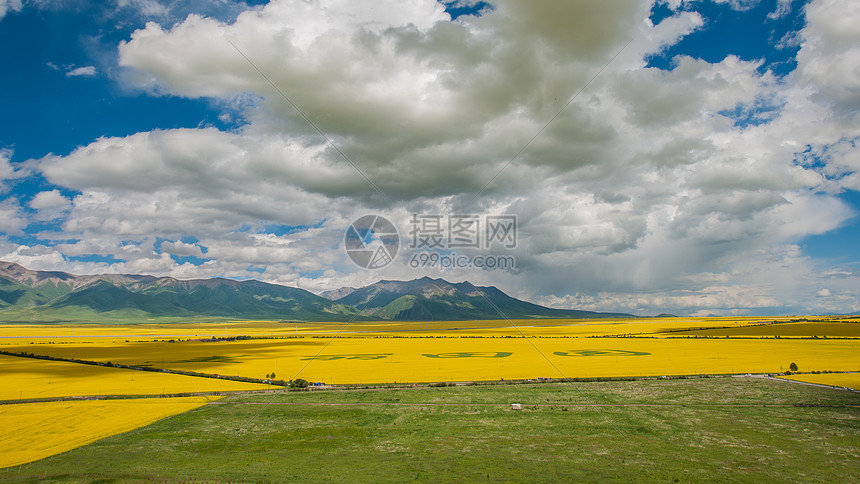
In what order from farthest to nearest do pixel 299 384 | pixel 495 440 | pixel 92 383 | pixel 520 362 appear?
1. pixel 520 362
2. pixel 92 383
3. pixel 299 384
4. pixel 495 440

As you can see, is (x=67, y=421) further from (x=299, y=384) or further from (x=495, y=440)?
(x=495, y=440)

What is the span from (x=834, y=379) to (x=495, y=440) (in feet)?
153

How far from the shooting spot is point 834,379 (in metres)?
51.0

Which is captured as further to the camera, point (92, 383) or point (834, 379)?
point (92, 383)

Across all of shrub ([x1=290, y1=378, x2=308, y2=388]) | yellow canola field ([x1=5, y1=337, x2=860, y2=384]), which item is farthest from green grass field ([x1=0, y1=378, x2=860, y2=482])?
yellow canola field ([x1=5, y1=337, x2=860, y2=384])

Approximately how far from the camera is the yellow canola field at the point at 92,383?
4894 cm

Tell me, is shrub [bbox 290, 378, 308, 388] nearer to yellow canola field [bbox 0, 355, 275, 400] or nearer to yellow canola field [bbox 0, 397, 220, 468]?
yellow canola field [bbox 0, 355, 275, 400]

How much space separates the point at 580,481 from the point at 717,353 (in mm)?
69911

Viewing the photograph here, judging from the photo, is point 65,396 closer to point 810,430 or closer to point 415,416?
point 415,416

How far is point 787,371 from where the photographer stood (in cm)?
5722

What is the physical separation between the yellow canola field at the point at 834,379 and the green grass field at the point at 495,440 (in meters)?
4.68

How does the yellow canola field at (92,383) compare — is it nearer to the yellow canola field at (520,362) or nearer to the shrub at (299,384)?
the shrub at (299,384)

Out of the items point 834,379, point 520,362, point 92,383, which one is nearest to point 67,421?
point 92,383

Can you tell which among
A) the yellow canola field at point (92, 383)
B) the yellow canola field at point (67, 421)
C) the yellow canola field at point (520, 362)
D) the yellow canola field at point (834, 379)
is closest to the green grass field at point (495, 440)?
the yellow canola field at point (67, 421)
